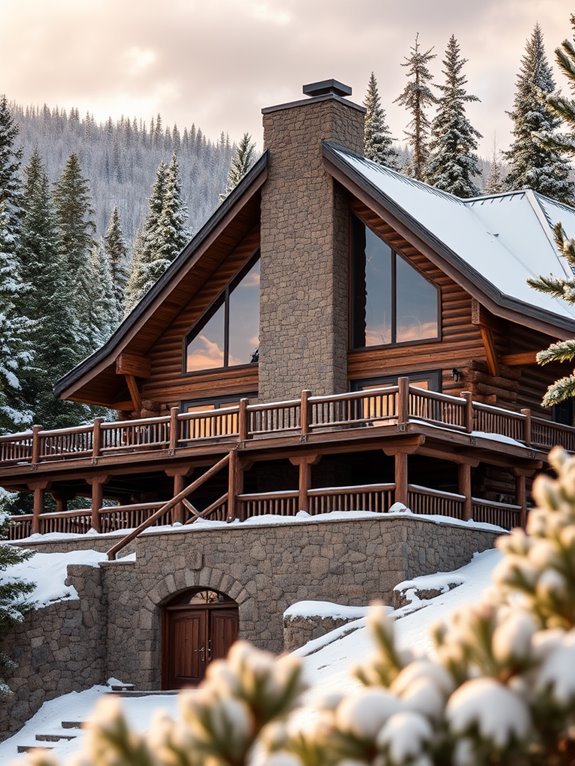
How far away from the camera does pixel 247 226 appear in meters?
29.7

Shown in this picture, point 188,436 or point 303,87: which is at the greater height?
point 303,87

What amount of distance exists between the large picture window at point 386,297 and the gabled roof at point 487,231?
972 mm

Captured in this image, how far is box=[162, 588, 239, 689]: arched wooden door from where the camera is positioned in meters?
24.2

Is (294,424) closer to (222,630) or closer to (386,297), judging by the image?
(386,297)

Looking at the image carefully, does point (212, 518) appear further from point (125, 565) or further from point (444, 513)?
point (444, 513)

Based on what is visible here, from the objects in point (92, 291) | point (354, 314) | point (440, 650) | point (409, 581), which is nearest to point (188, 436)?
point (354, 314)

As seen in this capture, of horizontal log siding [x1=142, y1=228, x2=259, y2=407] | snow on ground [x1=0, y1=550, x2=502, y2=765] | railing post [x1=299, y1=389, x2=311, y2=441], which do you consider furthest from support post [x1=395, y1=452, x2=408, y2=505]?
horizontal log siding [x1=142, y1=228, x2=259, y2=407]

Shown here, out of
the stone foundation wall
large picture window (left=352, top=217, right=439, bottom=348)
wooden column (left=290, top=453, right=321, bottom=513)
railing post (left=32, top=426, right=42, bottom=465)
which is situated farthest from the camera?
railing post (left=32, top=426, right=42, bottom=465)

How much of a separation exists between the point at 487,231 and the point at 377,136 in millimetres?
22664

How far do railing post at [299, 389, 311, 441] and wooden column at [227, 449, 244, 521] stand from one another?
61.1 inches

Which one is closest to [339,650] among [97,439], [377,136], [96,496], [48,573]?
[48,573]

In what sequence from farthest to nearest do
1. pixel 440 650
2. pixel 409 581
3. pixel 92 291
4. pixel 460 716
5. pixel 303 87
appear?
pixel 92 291 < pixel 303 87 < pixel 409 581 < pixel 440 650 < pixel 460 716

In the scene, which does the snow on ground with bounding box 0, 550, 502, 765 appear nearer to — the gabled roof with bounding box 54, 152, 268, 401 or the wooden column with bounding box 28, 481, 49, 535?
the wooden column with bounding box 28, 481, 49, 535

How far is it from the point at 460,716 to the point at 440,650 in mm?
355
